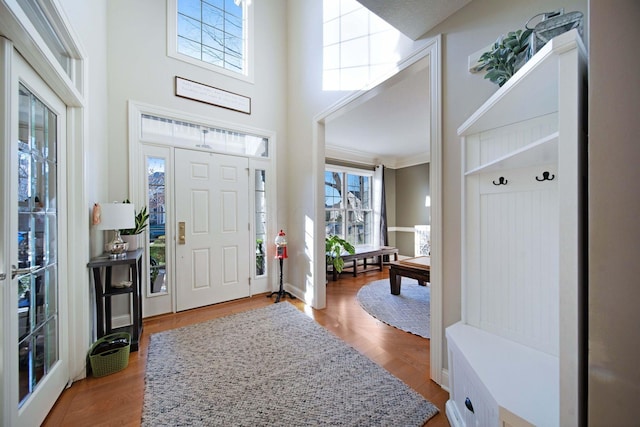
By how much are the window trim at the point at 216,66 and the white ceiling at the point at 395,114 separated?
137 centimetres

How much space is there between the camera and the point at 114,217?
1994 mm

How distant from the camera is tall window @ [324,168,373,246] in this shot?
18.1 ft

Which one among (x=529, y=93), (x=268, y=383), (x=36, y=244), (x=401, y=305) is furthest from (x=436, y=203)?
(x=36, y=244)

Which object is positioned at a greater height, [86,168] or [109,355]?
[86,168]

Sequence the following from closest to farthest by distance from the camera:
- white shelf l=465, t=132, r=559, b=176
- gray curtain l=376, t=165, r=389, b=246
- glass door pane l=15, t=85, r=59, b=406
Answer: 1. white shelf l=465, t=132, r=559, b=176
2. glass door pane l=15, t=85, r=59, b=406
3. gray curtain l=376, t=165, r=389, b=246

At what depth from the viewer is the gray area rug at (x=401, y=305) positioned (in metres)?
2.63

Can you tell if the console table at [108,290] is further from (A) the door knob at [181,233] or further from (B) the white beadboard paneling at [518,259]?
(B) the white beadboard paneling at [518,259]

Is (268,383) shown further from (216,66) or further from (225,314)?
(216,66)

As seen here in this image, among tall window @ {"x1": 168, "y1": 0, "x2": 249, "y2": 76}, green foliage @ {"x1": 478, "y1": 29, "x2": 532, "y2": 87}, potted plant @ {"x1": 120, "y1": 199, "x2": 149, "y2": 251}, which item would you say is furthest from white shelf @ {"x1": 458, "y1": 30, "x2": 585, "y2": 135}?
tall window @ {"x1": 168, "y1": 0, "x2": 249, "y2": 76}

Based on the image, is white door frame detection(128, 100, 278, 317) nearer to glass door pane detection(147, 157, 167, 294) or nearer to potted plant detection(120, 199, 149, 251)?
glass door pane detection(147, 157, 167, 294)

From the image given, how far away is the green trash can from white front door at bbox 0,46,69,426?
0.52 ft

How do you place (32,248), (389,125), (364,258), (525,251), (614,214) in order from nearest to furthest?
(614,214)
(525,251)
(32,248)
(389,125)
(364,258)

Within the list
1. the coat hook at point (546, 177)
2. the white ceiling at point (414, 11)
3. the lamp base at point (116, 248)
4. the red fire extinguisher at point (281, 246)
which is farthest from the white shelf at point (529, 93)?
the lamp base at point (116, 248)

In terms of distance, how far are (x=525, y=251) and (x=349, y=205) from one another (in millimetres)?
4587
